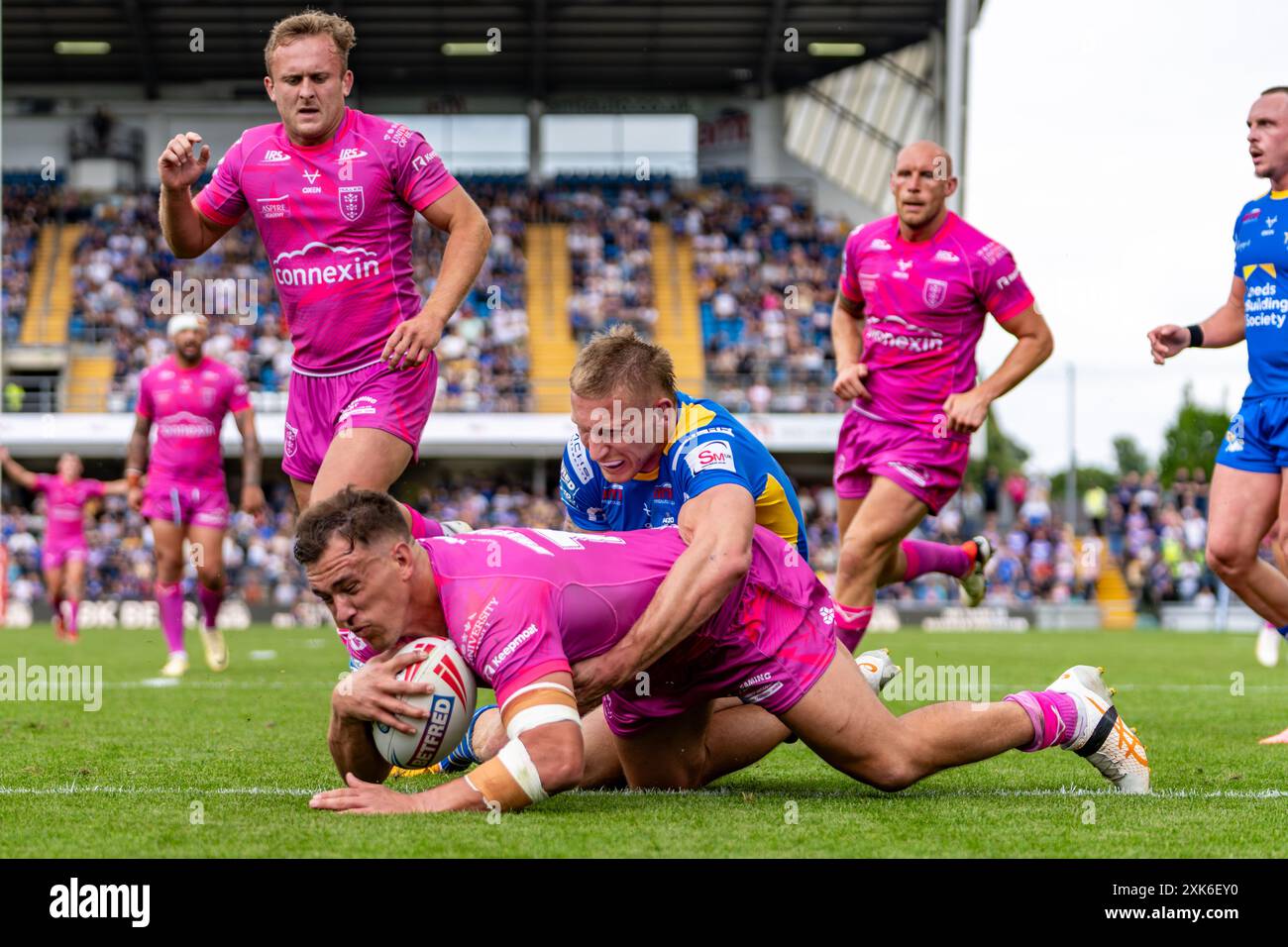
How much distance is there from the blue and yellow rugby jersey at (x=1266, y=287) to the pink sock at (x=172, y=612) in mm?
8133

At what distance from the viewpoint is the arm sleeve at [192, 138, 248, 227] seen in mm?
6625

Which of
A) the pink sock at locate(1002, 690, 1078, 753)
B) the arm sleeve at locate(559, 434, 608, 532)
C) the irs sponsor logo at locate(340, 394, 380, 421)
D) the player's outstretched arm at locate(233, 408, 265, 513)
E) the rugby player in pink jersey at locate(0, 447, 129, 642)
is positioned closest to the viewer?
the pink sock at locate(1002, 690, 1078, 753)

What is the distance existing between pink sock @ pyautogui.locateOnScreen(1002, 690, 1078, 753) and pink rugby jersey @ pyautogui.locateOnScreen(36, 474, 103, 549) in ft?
54.6

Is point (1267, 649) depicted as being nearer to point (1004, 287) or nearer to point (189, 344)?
point (1004, 287)

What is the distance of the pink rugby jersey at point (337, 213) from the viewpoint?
655 cm

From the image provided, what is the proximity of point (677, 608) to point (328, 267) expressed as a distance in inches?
112

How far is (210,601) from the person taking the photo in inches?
488

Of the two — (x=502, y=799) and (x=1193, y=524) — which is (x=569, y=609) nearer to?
(x=502, y=799)

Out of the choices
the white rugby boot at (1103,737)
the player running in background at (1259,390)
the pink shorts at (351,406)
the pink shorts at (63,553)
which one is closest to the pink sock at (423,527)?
the pink shorts at (351,406)

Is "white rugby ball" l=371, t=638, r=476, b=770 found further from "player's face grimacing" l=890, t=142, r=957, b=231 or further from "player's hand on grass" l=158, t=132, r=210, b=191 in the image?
"player's face grimacing" l=890, t=142, r=957, b=231

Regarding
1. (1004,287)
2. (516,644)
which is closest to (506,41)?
(1004,287)

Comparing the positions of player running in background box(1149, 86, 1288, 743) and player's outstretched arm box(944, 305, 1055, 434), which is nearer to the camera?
player running in background box(1149, 86, 1288, 743)

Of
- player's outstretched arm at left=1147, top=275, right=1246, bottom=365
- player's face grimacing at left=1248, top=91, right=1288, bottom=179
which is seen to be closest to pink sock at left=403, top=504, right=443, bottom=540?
player's outstretched arm at left=1147, top=275, right=1246, bottom=365
